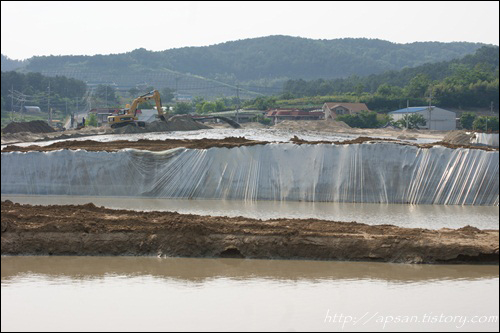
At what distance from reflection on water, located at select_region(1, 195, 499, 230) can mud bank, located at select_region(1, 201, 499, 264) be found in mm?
2461

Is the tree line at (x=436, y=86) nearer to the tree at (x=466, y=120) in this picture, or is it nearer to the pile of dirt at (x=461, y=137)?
the tree at (x=466, y=120)

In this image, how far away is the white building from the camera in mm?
45044

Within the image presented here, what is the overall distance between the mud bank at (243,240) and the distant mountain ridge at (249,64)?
130992 millimetres

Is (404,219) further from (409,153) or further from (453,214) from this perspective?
(409,153)

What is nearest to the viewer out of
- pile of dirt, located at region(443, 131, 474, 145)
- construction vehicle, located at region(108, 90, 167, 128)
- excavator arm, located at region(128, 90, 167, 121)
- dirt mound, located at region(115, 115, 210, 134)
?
pile of dirt, located at region(443, 131, 474, 145)

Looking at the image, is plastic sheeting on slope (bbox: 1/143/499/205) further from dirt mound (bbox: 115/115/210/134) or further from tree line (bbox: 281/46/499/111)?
dirt mound (bbox: 115/115/210/134)

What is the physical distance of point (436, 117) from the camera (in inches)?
1909

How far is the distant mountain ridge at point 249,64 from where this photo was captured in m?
152

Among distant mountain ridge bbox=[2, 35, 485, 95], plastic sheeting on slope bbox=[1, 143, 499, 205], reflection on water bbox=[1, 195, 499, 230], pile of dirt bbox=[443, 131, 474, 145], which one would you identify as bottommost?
reflection on water bbox=[1, 195, 499, 230]

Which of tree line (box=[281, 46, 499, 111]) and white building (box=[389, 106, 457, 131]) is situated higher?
tree line (box=[281, 46, 499, 111])

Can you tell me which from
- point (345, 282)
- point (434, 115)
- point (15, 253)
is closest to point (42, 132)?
point (434, 115)

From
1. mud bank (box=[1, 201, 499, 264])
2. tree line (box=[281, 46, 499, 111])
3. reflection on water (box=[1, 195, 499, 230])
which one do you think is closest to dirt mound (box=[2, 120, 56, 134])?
reflection on water (box=[1, 195, 499, 230])

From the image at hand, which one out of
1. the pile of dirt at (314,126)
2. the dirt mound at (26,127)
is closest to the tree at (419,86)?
the pile of dirt at (314,126)

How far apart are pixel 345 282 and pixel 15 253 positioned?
6216mm
